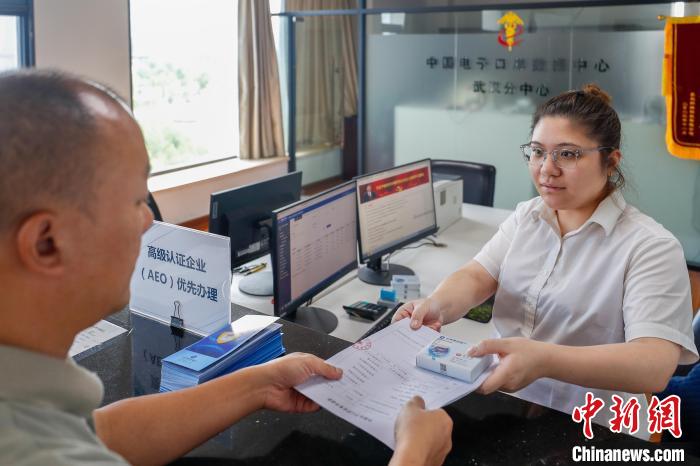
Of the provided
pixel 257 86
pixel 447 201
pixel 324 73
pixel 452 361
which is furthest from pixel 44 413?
pixel 324 73

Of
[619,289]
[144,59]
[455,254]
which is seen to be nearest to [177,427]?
[619,289]

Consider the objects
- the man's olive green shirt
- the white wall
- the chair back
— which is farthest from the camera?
the white wall

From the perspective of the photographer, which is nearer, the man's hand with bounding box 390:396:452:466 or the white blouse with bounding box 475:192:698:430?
the man's hand with bounding box 390:396:452:466

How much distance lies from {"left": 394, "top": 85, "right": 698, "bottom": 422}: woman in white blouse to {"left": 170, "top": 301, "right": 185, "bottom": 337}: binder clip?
1.64 feet

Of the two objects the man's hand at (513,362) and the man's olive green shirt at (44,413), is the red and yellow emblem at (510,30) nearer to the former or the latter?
the man's hand at (513,362)

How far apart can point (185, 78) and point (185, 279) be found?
427 centimetres

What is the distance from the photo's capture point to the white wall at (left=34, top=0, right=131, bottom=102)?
400 cm

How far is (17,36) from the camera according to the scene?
157 inches

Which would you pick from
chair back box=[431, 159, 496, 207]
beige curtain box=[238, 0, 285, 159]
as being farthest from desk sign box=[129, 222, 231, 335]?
beige curtain box=[238, 0, 285, 159]

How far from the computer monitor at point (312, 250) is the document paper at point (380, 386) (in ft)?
2.12

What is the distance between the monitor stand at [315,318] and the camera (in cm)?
199

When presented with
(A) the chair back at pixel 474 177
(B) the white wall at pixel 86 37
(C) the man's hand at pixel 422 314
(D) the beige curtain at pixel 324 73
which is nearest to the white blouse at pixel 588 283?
(C) the man's hand at pixel 422 314

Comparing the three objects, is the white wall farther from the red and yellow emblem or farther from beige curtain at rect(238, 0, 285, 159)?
the red and yellow emblem

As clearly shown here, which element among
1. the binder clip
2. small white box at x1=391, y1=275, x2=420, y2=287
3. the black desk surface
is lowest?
small white box at x1=391, y1=275, x2=420, y2=287
